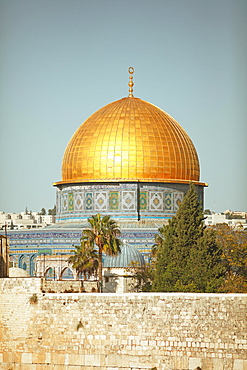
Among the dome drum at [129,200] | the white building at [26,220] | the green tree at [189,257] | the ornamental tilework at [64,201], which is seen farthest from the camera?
the white building at [26,220]

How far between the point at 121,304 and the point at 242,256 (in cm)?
776

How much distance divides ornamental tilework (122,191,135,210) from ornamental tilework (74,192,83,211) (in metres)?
1.89

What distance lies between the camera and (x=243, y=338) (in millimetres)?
20344

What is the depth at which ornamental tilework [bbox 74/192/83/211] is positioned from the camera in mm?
42781

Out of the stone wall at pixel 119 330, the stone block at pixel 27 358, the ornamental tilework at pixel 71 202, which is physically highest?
the ornamental tilework at pixel 71 202

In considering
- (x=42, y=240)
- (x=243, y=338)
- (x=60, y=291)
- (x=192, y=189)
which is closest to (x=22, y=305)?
(x=60, y=291)

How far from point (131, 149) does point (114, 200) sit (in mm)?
2169

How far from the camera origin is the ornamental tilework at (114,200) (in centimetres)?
4206

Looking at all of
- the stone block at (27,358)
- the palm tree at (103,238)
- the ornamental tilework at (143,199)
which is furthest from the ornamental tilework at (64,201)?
the stone block at (27,358)

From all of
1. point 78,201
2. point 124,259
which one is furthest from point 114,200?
point 124,259

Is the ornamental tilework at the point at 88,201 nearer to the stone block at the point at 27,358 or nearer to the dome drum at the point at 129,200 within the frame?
the dome drum at the point at 129,200

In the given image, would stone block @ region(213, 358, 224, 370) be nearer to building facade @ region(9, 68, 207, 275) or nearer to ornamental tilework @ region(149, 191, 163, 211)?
building facade @ region(9, 68, 207, 275)

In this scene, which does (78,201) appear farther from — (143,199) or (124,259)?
(124,259)

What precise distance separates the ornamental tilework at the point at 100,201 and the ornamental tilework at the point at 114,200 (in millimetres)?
249
